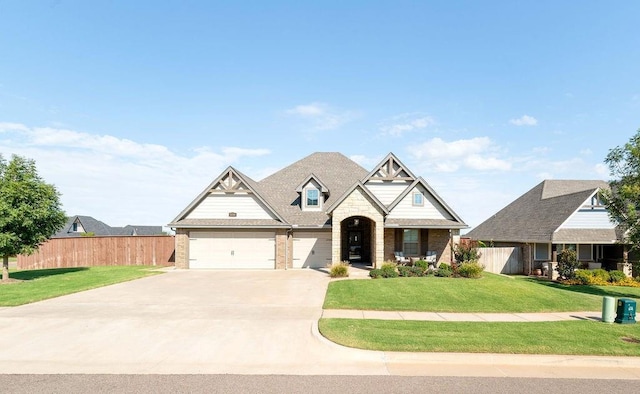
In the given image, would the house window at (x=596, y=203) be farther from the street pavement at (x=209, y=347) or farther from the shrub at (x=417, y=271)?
the street pavement at (x=209, y=347)

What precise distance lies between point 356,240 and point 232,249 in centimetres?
975

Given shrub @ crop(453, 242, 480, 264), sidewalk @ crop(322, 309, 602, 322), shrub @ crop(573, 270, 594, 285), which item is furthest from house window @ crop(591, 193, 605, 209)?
sidewalk @ crop(322, 309, 602, 322)

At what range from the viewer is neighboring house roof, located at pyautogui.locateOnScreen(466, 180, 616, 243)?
967 inches

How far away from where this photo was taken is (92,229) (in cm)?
5216

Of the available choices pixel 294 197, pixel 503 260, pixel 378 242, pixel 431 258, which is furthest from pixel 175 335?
pixel 503 260

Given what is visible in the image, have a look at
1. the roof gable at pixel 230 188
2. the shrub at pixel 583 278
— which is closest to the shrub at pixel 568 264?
the shrub at pixel 583 278

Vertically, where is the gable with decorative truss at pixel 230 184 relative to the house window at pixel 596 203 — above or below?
above

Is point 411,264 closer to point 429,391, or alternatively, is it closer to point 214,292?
point 214,292

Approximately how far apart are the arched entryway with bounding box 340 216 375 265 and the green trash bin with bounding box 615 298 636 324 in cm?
1657

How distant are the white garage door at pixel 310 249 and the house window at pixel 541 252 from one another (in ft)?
53.3

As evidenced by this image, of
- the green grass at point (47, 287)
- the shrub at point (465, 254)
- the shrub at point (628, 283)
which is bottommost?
the shrub at point (628, 283)

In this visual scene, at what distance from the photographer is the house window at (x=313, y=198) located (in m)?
25.8

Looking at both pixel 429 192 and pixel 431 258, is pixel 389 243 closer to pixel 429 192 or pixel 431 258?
pixel 431 258

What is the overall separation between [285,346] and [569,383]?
6.11m
